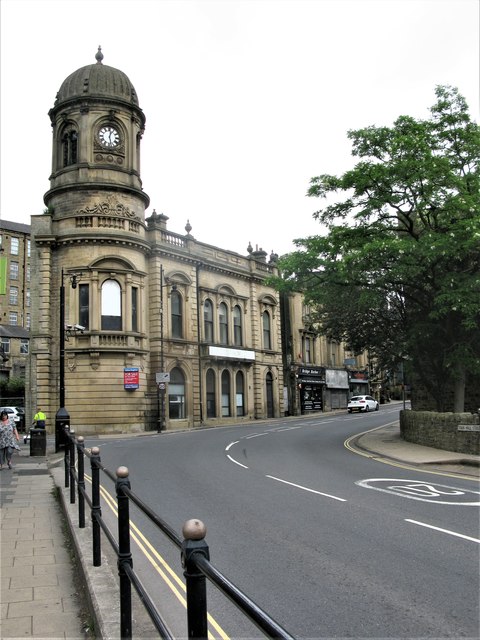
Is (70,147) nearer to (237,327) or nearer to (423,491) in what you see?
(237,327)

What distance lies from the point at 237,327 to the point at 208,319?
3852 mm

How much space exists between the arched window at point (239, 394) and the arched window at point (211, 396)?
278 cm

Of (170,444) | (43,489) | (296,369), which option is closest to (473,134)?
(170,444)

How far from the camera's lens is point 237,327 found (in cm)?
4503

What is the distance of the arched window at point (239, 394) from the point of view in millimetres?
43781

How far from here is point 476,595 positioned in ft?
17.5

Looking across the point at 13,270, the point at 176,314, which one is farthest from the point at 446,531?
the point at 13,270

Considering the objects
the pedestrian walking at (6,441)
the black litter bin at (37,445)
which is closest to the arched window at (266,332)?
the black litter bin at (37,445)

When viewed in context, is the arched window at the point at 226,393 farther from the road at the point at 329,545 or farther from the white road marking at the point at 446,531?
the white road marking at the point at 446,531

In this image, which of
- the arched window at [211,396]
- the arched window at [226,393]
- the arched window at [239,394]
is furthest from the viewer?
the arched window at [239,394]

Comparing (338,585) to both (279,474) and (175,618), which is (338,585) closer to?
(175,618)

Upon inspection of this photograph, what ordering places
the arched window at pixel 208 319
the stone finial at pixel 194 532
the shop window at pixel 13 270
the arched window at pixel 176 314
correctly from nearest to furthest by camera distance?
1. the stone finial at pixel 194 532
2. the arched window at pixel 176 314
3. the arched window at pixel 208 319
4. the shop window at pixel 13 270

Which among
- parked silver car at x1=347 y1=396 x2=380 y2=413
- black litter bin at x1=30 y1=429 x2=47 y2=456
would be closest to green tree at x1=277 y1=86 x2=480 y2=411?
black litter bin at x1=30 y1=429 x2=47 y2=456

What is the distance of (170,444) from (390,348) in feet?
34.1
